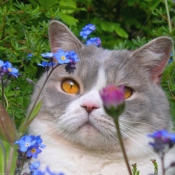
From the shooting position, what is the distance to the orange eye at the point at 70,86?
2334 mm

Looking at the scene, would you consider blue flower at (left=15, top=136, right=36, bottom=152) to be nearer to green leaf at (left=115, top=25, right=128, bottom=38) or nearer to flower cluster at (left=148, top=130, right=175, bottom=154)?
flower cluster at (left=148, top=130, right=175, bottom=154)

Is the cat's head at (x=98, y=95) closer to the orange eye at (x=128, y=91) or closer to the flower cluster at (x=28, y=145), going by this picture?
the orange eye at (x=128, y=91)

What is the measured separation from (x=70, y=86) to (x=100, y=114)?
41cm

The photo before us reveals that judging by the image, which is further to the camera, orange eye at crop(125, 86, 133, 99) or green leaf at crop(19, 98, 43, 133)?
orange eye at crop(125, 86, 133, 99)

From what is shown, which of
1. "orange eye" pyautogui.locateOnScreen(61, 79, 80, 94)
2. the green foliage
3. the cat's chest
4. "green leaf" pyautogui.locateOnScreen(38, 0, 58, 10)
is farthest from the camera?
"green leaf" pyautogui.locateOnScreen(38, 0, 58, 10)

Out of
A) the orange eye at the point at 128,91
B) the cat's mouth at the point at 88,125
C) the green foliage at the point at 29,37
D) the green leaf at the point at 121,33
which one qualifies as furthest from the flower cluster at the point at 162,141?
the green leaf at the point at 121,33

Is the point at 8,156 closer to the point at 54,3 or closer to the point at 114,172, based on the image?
the point at 114,172

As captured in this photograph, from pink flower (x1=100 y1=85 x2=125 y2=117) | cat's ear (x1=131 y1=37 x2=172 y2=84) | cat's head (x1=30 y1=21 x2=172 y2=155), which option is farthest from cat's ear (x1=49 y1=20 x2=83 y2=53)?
pink flower (x1=100 y1=85 x2=125 y2=117)

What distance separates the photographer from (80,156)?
7.36 ft

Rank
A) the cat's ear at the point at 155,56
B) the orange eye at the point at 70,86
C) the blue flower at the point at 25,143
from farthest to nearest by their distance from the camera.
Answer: the cat's ear at the point at 155,56
the orange eye at the point at 70,86
the blue flower at the point at 25,143

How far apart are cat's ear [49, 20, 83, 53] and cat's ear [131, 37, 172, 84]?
14.5 inches

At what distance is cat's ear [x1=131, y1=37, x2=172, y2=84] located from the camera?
8.00 ft

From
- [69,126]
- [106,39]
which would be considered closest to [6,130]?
[69,126]

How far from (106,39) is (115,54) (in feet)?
4.33
